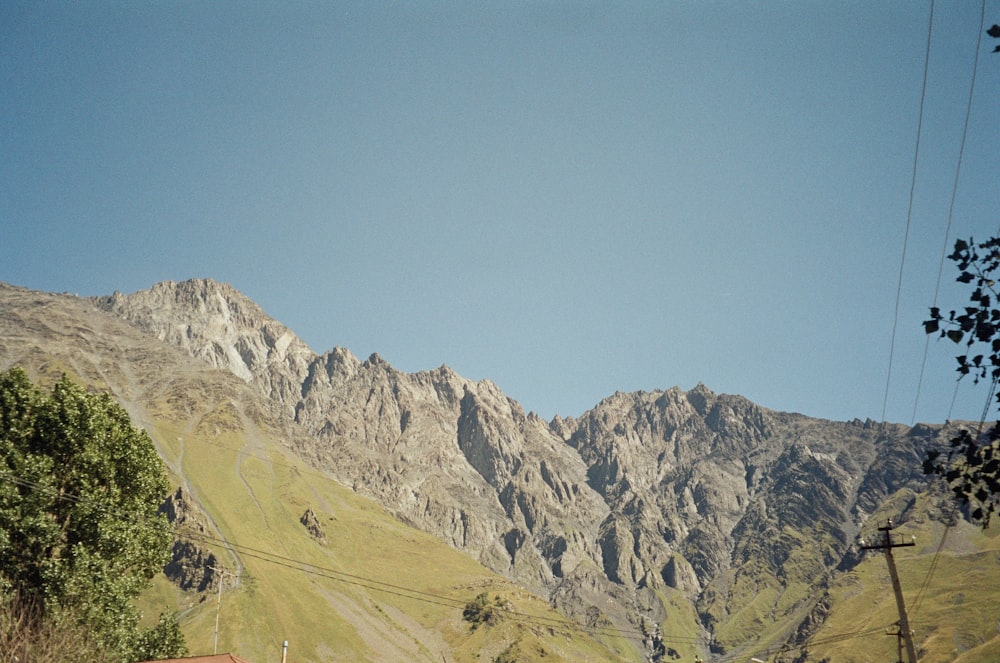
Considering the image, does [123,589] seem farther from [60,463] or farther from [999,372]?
[999,372]

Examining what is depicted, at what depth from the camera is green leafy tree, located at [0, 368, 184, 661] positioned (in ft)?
121

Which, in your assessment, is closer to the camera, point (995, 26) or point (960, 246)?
point (995, 26)

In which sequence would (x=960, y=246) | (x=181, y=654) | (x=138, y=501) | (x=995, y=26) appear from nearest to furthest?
(x=995, y=26)
(x=960, y=246)
(x=138, y=501)
(x=181, y=654)

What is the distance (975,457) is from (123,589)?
41.8 meters

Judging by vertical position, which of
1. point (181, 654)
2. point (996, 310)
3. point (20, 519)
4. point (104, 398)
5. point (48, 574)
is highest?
point (104, 398)

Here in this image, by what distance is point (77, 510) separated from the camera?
39.3 metres

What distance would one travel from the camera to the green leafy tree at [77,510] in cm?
3681

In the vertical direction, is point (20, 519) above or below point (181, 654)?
above

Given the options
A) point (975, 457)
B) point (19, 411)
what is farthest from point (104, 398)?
point (975, 457)

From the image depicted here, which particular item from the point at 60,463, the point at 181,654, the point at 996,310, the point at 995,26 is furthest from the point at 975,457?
the point at 181,654

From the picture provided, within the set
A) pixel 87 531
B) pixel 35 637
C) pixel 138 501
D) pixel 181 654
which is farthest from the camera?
pixel 181 654

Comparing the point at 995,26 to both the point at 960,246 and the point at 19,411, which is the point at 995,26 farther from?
the point at 19,411

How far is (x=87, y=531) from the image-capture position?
39.2m

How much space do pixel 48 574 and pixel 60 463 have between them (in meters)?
6.53
